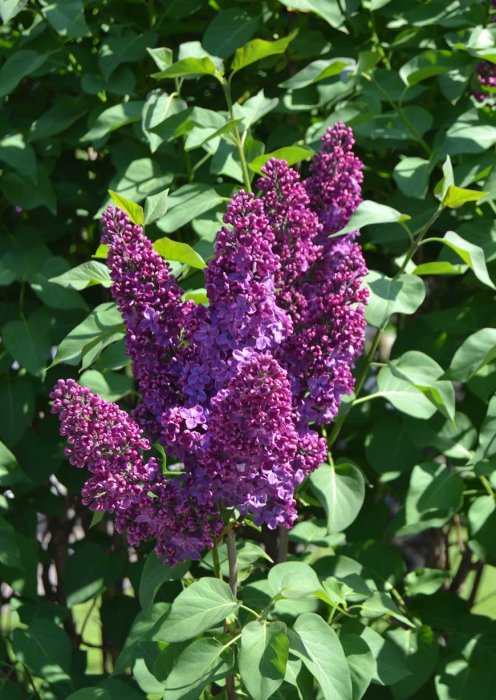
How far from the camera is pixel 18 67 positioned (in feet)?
7.25

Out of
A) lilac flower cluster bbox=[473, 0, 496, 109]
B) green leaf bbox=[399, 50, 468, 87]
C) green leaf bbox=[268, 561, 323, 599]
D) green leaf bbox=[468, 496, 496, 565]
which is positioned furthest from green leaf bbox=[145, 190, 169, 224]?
green leaf bbox=[468, 496, 496, 565]

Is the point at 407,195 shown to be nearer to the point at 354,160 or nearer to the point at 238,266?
the point at 354,160

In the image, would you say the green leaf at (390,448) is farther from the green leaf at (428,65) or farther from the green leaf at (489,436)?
the green leaf at (428,65)

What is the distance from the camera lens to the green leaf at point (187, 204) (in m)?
2.09

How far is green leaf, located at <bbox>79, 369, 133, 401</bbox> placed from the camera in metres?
2.13

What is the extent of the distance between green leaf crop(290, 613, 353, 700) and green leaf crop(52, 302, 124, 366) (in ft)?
1.85

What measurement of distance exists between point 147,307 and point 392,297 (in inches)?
19.8

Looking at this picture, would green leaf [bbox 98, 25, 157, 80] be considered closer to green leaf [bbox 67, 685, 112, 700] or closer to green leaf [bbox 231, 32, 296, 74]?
green leaf [bbox 231, 32, 296, 74]

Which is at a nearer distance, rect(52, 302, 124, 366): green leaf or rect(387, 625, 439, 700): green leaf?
rect(52, 302, 124, 366): green leaf

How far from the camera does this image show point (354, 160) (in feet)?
5.92

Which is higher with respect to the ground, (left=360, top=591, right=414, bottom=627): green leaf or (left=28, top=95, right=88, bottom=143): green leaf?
(left=28, top=95, right=88, bottom=143): green leaf

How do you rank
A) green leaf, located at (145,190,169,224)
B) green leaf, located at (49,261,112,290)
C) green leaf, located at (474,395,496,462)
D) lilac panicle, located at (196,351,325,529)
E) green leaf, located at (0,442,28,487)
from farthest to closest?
green leaf, located at (0,442,28,487)
green leaf, located at (474,395,496,462)
green leaf, located at (49,261,112,290)
green leaf, located at (145,190,169,224)
lilac panicle, located at (196,351,325,529)

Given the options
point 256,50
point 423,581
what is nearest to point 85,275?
point 256,50

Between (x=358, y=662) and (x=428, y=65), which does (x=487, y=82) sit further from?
(x=358, y=662)
